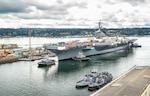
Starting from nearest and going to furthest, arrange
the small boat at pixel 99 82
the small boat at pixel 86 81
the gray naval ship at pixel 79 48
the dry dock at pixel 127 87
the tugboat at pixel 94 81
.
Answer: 1. the dry dock at pixel 127 87
2. the small boat at pixel 99 82
3. the tugboat at pixel 94 81
4. the small boat at pixel 86 81
5. the gray naval ship at pixel 79 48

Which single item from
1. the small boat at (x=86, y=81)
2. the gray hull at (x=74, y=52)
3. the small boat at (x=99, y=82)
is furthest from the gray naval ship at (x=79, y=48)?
the small boat at (x=99, y=82)

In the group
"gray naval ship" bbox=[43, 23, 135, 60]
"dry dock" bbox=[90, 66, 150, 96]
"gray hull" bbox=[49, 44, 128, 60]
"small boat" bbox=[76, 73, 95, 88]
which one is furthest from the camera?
"gray hull" bbox=[49, 44, 128, 60]

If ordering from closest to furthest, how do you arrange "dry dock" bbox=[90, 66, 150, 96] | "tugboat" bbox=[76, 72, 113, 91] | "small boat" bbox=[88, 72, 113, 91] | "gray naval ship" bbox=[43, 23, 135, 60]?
"dry dock" bbox=[90, 66, 150, 96] < "small boat" bbox=[88, 72, 113, 91] < "tugboat" bbox=[76, 72, 113, 91] < "gray naval ship" bbox=[43, 23, 135, 60]

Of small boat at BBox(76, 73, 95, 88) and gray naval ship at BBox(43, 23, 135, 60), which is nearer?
small boat at BBox(76, 73, 95, 88)

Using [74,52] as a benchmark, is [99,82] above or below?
below

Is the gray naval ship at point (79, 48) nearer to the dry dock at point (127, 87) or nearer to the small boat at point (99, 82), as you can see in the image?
the small boat at point (99, 82)

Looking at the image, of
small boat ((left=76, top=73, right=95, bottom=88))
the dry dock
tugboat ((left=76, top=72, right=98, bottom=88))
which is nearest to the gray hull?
tugboat ((left=76, top=72, right=98, bottom=88))

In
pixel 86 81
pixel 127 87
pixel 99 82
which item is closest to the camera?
pixel 127 87

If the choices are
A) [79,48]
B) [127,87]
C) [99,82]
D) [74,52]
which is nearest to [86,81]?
[99,82]

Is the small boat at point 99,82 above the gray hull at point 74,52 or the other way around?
the other way around

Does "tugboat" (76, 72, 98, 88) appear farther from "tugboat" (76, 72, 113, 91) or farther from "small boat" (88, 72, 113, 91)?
"small boat" (88, 72, 113, 91)

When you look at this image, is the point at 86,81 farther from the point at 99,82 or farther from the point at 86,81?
the point at 99,82

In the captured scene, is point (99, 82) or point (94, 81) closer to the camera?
point (99, 82)

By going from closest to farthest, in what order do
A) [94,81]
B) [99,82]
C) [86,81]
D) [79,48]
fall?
[99,82]
[94,81]
[86,81]
[79,48]
